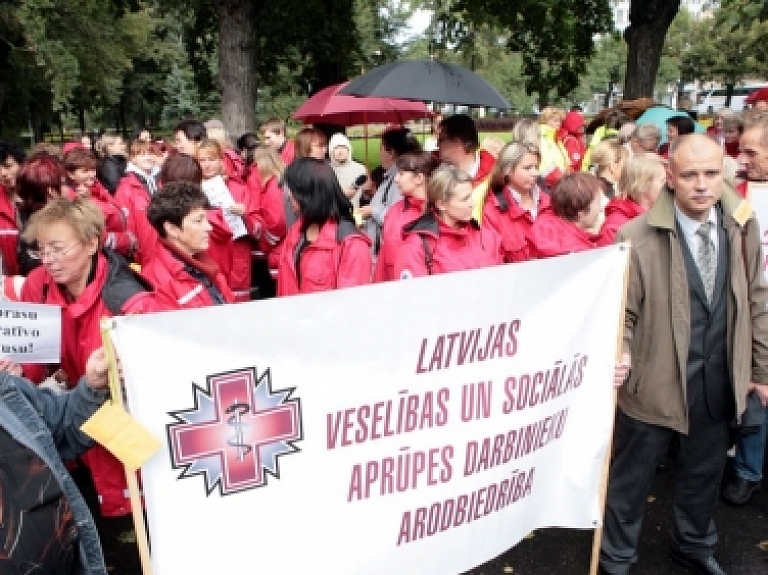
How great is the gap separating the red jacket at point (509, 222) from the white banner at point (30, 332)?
2.67 metres

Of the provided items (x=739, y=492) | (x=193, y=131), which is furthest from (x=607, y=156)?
(x=193, y=131)

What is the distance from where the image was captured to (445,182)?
3.77 meters

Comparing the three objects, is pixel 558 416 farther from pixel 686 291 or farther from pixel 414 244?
pixel 414 244

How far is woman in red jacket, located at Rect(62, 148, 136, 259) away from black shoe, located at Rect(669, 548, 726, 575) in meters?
4.10

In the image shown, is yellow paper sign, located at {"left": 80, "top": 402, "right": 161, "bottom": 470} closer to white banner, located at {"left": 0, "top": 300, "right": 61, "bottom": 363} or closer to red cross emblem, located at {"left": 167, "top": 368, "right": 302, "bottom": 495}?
red cross emblem, located at {"left": 167, "top": 368, "right": 302, "bottom": 495}

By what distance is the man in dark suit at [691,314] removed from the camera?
2938 millimetres

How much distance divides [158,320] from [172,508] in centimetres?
59

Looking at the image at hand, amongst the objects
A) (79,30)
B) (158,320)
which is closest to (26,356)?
(158,320)

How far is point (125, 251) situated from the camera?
17.3ft

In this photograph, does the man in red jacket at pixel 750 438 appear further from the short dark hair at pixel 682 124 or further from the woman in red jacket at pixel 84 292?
the short dark hair at pixel 682 124

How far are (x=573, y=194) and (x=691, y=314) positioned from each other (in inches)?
50.6

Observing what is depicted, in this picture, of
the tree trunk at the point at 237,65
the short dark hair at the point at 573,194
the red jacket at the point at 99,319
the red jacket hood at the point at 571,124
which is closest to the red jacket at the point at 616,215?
the short dark hair at the point at 573,194

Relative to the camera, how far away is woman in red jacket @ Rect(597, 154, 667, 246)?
4.54 m

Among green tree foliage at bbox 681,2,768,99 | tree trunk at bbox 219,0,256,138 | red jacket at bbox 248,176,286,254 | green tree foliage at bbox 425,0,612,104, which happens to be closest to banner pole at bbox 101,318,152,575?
red jacket at bbox 248,176,286,254
